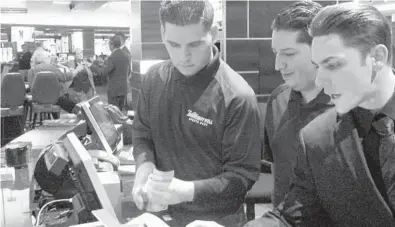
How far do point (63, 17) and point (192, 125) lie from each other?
1567cm

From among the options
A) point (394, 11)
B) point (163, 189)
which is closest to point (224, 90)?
point (163, 189)

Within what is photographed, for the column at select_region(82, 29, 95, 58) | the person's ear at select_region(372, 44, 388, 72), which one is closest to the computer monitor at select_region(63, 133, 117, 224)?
the person's ear at select_region(372, 44, 388, 72)

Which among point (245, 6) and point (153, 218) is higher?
point (245, 6)

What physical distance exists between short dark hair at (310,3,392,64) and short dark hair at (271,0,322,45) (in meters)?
0.56

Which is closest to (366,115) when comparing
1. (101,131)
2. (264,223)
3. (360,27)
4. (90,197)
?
(360,27)

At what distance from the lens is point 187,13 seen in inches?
64.4

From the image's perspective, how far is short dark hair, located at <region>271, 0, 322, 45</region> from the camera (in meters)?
1.77

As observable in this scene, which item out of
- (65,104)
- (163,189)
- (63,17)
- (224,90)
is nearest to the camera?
(163,189)

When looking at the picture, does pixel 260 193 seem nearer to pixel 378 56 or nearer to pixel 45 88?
pixel 378 56

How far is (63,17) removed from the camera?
16422 mm

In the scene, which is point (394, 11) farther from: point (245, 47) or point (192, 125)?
point (192, 125)

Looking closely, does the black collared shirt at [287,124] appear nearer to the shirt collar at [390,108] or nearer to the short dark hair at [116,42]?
the shirt collar at [390,108]

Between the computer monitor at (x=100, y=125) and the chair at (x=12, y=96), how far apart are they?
3.53 metres

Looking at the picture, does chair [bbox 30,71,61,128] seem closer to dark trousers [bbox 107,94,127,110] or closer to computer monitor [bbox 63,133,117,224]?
dark trousers [bbox 107,94,127,110]
